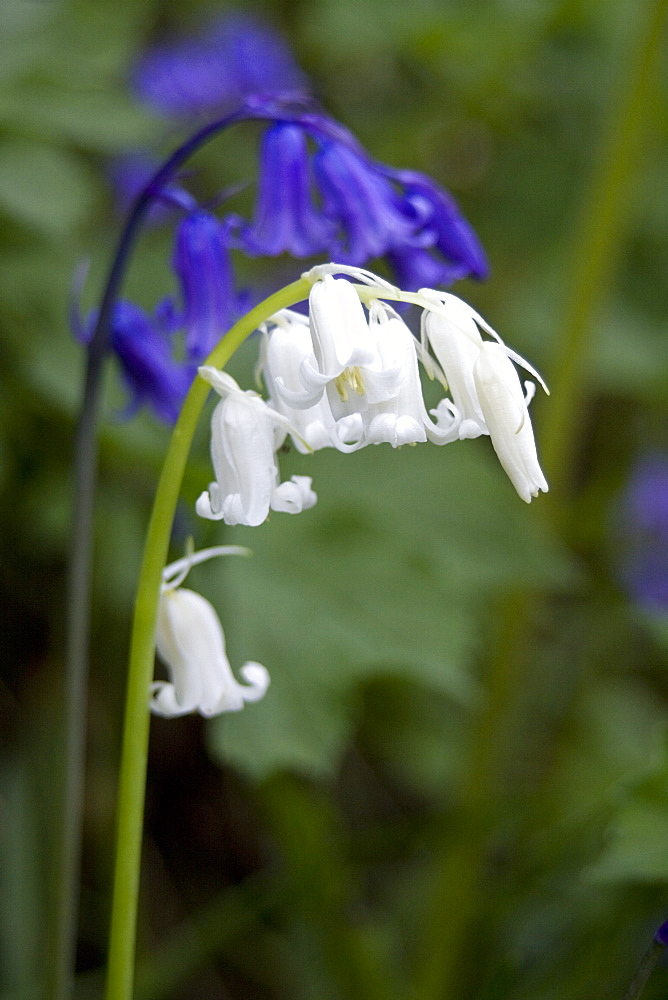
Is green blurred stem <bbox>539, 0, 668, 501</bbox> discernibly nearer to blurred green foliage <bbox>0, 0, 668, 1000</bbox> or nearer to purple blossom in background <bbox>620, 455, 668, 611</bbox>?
blurred green foliage <bbox>0, 0, 668, 1000</bbox>

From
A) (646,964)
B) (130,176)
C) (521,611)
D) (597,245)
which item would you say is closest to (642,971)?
(646,964)

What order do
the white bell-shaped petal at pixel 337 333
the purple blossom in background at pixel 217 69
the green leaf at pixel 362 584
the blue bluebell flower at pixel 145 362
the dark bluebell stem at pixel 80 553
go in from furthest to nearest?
1. the purple blossom in background at pixel 217 69
2. the green leaf at pixel 362 584
3. the blue bluebell flower at pixel 145 362
4. the dark bluebell stem at pixel 80 553
5. the white bell-shaped petal at pixel 337 333

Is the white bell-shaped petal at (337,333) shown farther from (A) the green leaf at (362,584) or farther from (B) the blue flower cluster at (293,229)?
(A) the green leaf at (362,584)

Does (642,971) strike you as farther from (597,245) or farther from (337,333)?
(597,245)

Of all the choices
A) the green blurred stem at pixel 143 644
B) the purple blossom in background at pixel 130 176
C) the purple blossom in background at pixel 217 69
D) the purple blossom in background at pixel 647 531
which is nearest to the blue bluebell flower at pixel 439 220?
the green blurred stem at pixel 143 644

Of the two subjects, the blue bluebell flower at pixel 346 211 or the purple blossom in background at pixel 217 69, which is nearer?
the blue bluebell flower at pixel 346 211

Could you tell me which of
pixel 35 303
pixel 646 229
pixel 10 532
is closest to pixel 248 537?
pixel 10 532

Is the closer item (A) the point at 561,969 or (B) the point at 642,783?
(B) the point at 642,783

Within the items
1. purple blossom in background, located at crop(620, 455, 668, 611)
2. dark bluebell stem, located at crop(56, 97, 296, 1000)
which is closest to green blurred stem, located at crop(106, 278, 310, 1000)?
dark bluebell stem, located at crop(56, 97, 296, 1000)

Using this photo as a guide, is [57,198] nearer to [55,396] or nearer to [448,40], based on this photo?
[55,396]
